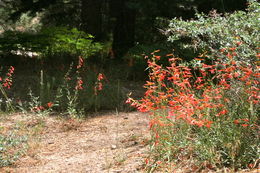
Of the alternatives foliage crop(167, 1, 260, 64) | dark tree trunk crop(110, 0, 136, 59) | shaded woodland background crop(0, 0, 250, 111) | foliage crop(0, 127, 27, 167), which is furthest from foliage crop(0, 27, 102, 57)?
foliage crop(0, 127, 27, 167)

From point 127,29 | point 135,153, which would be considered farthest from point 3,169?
point 127,29

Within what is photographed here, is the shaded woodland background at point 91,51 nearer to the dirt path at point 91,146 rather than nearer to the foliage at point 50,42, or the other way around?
the foliage at point 50,42

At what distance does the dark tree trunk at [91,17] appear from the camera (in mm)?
10055

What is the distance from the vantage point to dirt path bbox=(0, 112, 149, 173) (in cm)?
381

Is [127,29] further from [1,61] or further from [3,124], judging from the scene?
[3,124]

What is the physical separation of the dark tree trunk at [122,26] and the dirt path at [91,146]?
5.29m

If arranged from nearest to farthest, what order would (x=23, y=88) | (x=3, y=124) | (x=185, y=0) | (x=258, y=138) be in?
(x=258, y=138)
(x=3, y=124)
(x=23, y=88)
(x=185, y=0)

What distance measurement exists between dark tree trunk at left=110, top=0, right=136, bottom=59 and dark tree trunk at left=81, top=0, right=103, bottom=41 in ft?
2.73

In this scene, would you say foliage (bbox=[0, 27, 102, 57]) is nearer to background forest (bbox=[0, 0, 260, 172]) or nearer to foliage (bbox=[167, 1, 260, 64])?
background forest (bbox=[0, 0, 260, 172])

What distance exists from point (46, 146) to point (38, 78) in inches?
123

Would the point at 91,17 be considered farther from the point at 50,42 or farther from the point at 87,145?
the point at 87,145

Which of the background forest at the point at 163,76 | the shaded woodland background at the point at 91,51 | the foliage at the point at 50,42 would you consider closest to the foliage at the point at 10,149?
the background forest at the point at 163,76

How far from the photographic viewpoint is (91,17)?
33.1ft

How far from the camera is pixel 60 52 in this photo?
9562mm
